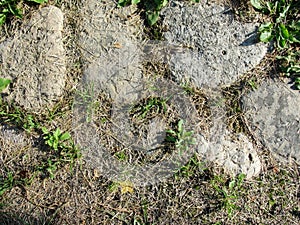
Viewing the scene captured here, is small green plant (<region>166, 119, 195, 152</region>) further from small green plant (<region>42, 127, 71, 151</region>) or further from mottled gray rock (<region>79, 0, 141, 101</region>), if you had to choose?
small green plant (<region>42, 127, 71, 151</region>)

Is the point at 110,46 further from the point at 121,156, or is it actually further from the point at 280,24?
the point at 280,24

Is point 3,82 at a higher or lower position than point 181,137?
higher

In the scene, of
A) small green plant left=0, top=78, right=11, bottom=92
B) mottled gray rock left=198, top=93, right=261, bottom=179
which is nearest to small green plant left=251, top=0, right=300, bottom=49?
mottled gray rock left=198, top=93, right=261, bottom=179

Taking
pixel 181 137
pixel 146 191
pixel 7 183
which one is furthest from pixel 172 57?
pixel 7 183

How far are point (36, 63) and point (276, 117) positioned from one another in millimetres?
1815

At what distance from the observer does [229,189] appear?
318 centimetres

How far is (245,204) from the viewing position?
3191mm

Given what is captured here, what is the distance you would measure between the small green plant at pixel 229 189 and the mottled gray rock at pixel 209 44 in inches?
27.5

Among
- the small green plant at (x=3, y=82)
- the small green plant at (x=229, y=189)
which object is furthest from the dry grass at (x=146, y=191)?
the small green plant at (x=3, y=82)

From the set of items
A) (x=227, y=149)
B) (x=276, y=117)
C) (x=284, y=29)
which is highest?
(x=284, y=29)

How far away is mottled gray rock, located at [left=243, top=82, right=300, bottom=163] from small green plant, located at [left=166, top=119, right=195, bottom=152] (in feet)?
1.50

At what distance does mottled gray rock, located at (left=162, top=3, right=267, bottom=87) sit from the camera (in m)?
3.21

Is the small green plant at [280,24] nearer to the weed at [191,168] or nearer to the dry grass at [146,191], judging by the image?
the dry grass at [146,191]

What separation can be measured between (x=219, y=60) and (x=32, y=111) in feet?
4.72
